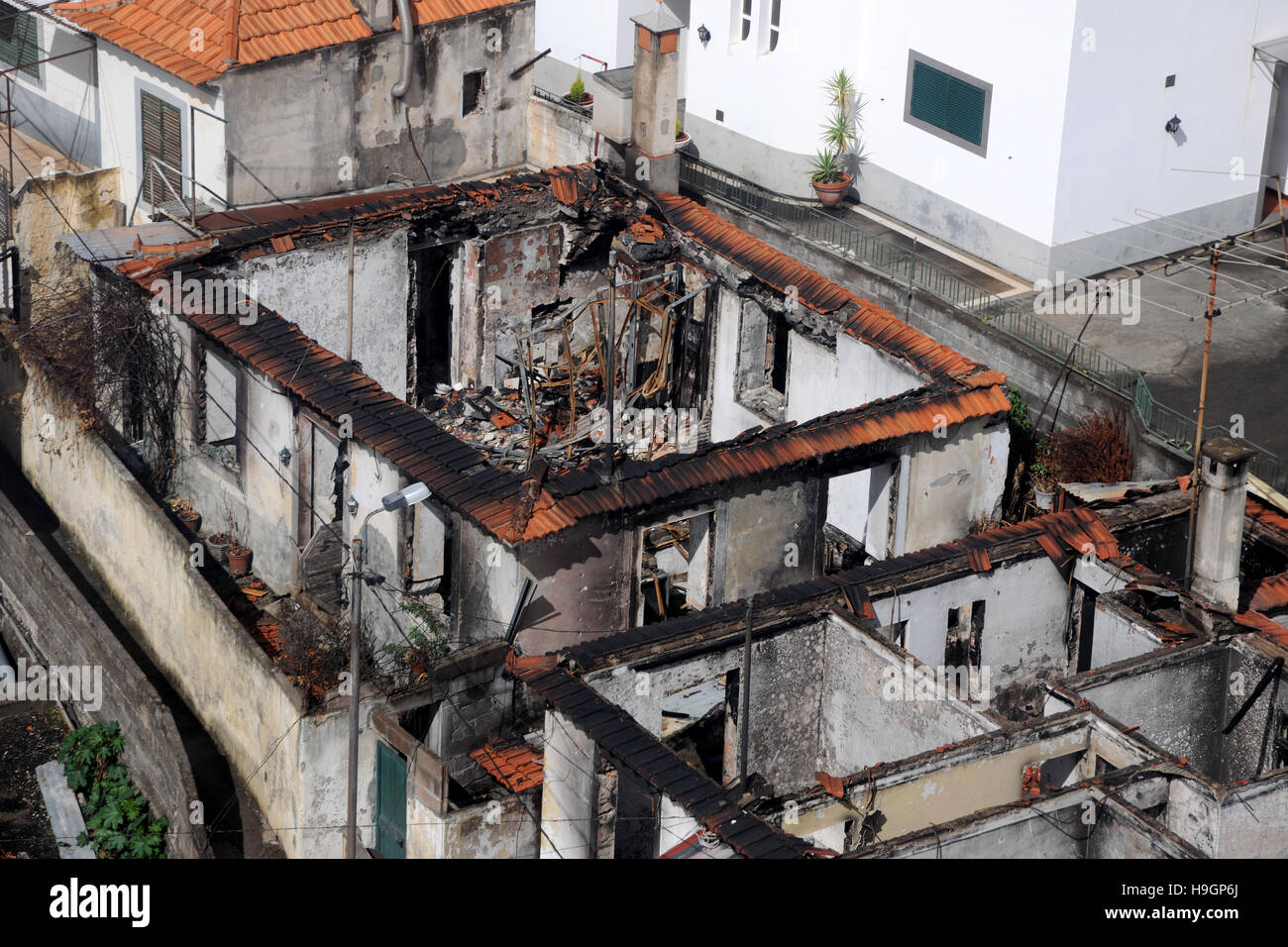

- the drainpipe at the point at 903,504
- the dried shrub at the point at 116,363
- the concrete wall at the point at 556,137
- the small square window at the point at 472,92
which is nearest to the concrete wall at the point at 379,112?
the small square window at the point at 472,92

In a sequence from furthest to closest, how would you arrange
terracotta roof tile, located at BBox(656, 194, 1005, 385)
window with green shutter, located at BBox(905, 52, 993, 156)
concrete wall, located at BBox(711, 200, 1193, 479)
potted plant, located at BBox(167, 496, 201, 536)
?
window with green shutter, located at BBox(905, 52, 993, 156) → potted plant, located at BBox(167, 496, 201, 536) → concrete wall, located at BBox(711, 200, 1193, 479) → terracotta roof tile, located at BBox(656, 194, 1005, 385)

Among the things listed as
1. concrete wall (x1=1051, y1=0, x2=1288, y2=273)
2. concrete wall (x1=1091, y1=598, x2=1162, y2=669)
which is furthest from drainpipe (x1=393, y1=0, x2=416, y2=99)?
concrete wall (x1=1091, y1=598, x2=1162, y2=669)

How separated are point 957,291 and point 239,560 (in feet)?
41.7

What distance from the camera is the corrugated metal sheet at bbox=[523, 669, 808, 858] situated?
2159cm

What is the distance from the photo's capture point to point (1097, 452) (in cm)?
3241

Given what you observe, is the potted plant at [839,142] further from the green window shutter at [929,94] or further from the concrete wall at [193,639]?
the concrete wall at [193,639]

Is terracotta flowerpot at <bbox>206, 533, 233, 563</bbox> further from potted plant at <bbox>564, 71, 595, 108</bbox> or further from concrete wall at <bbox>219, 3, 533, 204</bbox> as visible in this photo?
potted plant at <bbox>564, 71, 595, 108</bbox>

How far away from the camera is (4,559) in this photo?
34.6 metres

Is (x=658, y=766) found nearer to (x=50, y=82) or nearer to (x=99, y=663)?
(x=99, y=663)

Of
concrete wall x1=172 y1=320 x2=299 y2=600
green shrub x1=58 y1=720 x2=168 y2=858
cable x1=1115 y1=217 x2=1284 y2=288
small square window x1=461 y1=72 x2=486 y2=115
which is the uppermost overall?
small square window x1=461 y1=72 x2=486 y2=115

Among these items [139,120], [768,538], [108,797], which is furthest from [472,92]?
[108,797]

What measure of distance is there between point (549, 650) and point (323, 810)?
3.54 m

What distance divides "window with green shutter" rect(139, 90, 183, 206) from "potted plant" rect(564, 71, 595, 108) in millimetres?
8385

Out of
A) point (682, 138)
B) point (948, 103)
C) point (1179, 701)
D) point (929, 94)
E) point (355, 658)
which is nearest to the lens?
point (355, 658)
